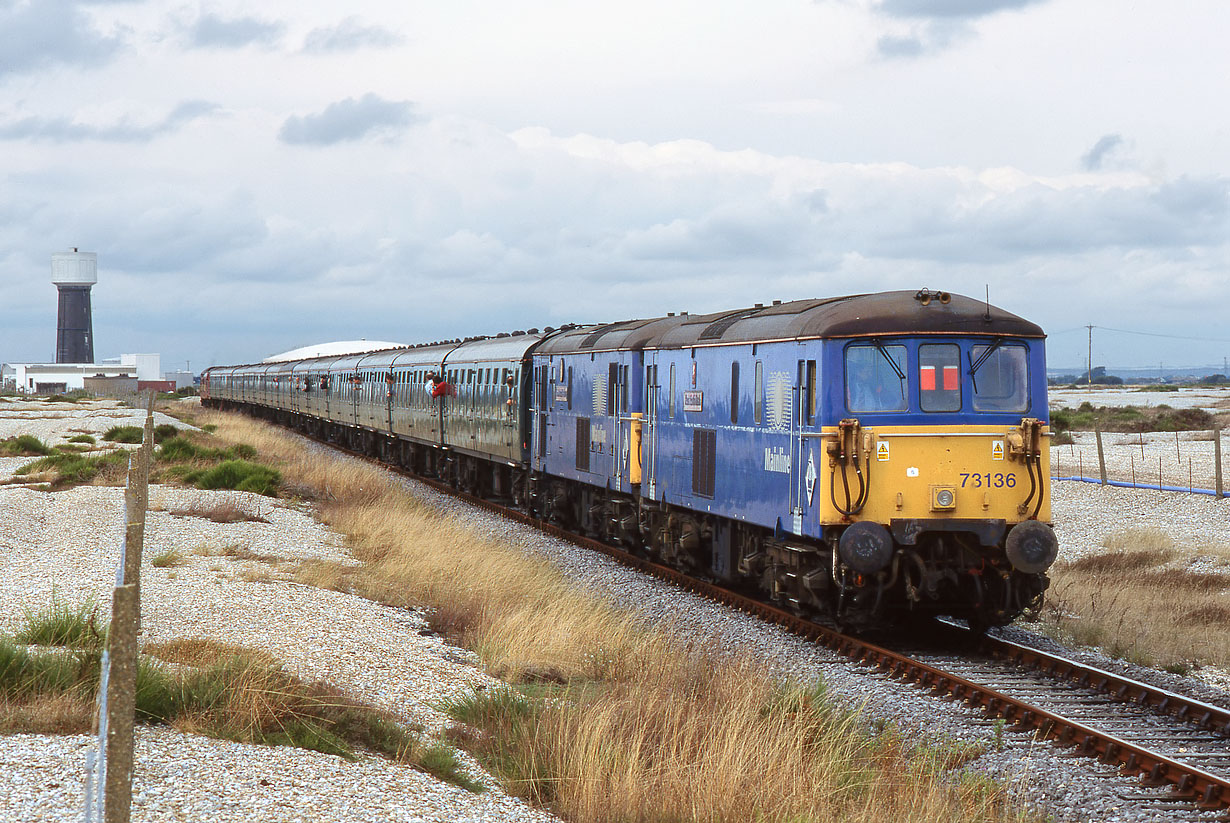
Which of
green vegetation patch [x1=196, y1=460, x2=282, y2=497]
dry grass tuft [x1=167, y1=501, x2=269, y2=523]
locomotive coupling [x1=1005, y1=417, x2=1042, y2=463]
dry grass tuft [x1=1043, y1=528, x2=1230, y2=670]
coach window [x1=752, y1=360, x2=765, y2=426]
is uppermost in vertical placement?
coach window [x1=752, y1=360, x2=765, y2=426]

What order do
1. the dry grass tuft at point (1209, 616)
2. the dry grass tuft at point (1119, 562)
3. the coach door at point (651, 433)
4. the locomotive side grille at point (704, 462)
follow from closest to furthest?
the dry grass tuft at point (1209, 616) → the locomotive side grille at point (704, 462) → the coach door at point (651, 433) → the dry grass tuft at point (1119, 562)

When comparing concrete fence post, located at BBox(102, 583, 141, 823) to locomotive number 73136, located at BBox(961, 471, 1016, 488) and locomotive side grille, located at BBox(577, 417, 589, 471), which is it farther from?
locomotive side grille, located at BBox(577, 417, 589, 471)

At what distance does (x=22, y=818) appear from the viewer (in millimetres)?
5789

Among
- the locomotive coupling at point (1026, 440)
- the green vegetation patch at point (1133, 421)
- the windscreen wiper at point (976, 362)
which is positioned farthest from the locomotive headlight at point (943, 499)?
the green vegetation patch at point (1133, 421)

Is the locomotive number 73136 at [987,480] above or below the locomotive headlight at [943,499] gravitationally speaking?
above

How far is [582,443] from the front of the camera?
68.1ft

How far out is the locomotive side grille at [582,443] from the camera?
20.5 meters

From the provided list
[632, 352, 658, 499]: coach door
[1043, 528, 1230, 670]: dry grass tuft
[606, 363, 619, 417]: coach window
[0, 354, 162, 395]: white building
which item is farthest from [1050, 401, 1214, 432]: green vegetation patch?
[0, 354, 162, 395]: white building

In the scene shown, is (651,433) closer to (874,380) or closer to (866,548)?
(874,380)

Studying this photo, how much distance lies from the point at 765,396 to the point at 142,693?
7.54m

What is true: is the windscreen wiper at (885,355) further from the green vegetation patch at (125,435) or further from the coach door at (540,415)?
the green vegetation patch at (125,435)

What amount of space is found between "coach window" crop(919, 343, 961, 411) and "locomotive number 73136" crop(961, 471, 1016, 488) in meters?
0.63

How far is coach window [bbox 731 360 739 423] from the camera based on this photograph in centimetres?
1441

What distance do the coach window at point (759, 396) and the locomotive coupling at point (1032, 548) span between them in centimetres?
303
